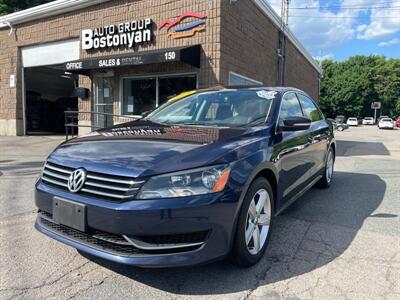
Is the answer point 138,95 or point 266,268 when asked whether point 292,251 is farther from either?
point 138,95

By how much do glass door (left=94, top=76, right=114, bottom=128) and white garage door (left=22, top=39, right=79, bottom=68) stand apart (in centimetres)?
143

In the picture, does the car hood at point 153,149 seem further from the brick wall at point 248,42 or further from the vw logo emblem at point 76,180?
the brick wall at point 248,42

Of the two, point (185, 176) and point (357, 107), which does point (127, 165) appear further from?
point (357, 107)

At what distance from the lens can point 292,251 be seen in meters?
3.72

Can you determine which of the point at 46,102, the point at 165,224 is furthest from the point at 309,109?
the point at 46,102

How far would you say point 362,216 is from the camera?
194 inches

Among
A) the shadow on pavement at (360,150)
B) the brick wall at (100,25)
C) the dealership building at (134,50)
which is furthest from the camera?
the shadow on pavement at (360,150)

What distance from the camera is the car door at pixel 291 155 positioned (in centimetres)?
385

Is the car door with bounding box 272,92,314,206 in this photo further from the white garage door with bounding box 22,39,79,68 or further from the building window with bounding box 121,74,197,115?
the white garage door with bounding box 22,39,79,68

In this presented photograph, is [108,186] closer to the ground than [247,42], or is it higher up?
closer to the ground

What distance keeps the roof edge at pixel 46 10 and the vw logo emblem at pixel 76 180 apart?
36.6ft

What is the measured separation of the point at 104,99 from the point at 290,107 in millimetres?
9893

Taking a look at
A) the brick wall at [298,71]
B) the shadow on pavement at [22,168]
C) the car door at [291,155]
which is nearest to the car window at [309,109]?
the car door at [291,155]

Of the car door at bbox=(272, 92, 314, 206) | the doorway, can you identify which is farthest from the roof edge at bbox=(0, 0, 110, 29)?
the car door at bbox=(272, 92, 314, 206)
